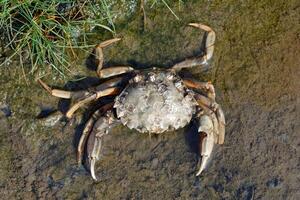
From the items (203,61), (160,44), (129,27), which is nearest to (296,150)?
(203,61)

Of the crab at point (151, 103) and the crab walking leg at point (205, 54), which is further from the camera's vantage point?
the crab walking leg at point (205, 54)

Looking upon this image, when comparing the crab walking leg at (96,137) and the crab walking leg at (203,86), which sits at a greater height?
the crab walking leg at (203,86)

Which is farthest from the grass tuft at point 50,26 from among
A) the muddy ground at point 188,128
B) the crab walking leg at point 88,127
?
the crab walking leg at point 88,127

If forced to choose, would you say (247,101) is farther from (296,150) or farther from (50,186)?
(50,186)

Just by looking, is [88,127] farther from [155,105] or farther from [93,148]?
[155,105]

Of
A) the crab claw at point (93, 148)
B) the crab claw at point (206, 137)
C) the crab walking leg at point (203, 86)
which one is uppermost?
the crab walking leg at point (203, 86)

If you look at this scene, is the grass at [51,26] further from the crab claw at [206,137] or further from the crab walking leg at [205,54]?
the crab claw at [206,137]

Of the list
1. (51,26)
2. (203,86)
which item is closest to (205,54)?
(203,86)
